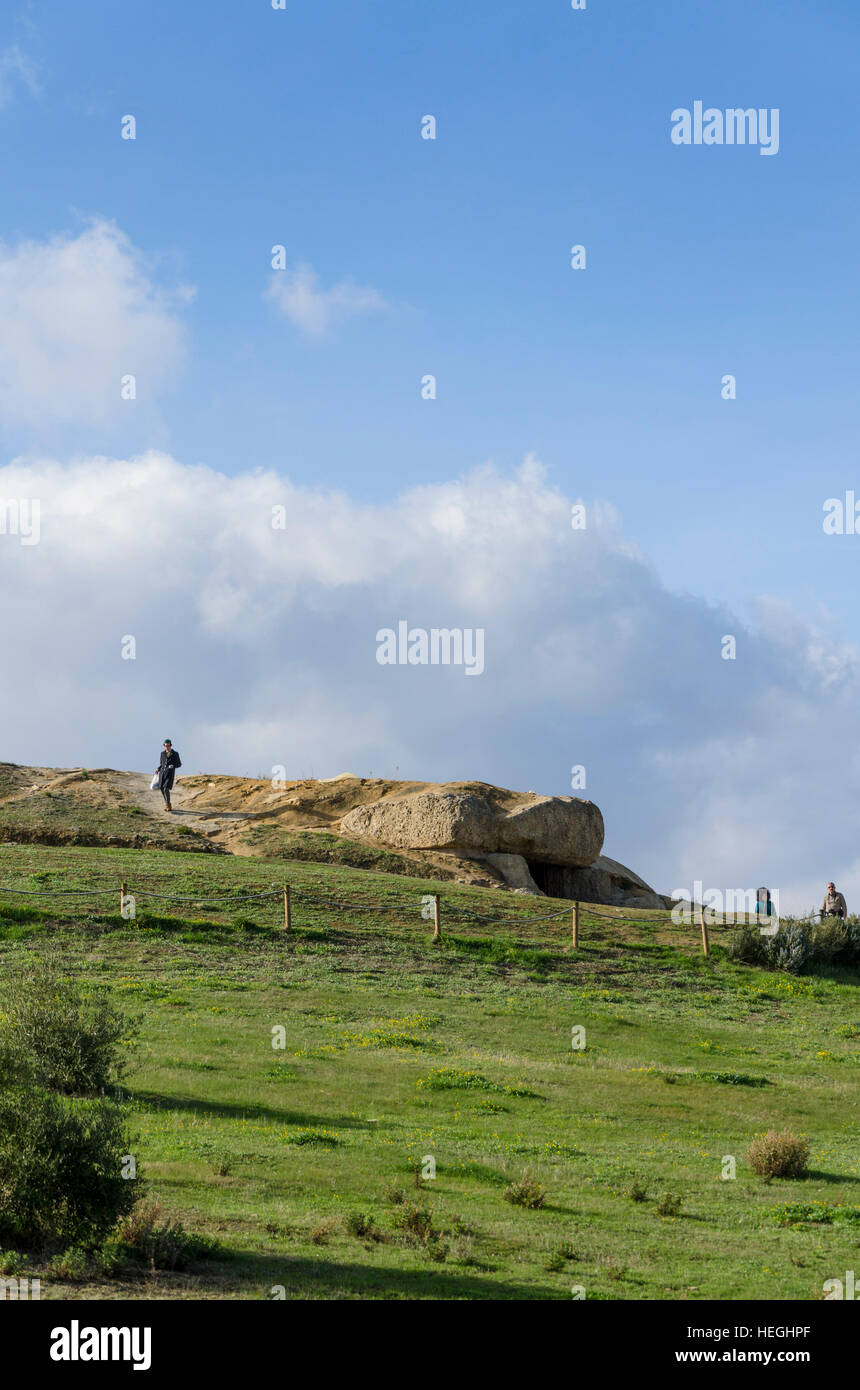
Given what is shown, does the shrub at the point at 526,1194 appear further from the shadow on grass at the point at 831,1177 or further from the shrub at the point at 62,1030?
the shrub at the point at 62,1030

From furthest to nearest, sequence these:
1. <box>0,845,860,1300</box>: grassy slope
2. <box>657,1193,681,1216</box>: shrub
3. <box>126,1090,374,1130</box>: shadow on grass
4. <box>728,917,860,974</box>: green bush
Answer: <box>728,917,860,974</box>: green bush → <box>126,1090,374,1130</box>: shadow on grass → <box>657,1193,681,1216</box>: shrub → <box>0,845,860,1300</box>: grassy slope

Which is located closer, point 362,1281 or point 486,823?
point 362,1281

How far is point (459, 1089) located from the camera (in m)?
19.1

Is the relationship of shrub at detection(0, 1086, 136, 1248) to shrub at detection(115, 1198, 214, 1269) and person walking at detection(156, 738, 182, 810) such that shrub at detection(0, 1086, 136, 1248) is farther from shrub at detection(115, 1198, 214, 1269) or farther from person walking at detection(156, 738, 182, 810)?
person walking at detection(156, 738, 182, 810)

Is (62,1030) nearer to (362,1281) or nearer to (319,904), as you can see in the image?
(362,1281)

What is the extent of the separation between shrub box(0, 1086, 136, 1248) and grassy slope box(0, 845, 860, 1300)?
964 mm

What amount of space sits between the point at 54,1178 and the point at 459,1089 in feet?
31.5

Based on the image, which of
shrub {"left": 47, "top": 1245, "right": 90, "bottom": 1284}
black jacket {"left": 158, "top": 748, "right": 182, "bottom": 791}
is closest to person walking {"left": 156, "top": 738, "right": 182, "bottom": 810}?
black jacket {"left": 158, "top": 748, "right": 182, "bottom": 791}

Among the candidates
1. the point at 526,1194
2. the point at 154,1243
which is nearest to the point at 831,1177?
the point at 526,1194

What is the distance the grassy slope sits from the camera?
11195 millimetres

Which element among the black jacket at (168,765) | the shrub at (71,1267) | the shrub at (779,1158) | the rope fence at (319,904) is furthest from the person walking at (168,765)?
the shrub at (71,1267)

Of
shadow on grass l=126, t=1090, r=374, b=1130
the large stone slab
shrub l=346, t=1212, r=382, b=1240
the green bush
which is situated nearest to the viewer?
shrub l=346, t=1212, r=382, b=1240
